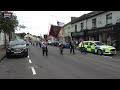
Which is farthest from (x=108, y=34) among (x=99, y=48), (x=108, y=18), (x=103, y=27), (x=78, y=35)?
(x=78, y=35)

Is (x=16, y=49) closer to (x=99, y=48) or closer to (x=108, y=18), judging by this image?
(x=99, y=48)

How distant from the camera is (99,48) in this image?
19.9 metres

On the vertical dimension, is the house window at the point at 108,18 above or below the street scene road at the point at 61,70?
above

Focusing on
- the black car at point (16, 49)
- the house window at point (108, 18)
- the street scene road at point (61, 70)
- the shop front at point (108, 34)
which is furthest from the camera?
the house window at point (108, 18)

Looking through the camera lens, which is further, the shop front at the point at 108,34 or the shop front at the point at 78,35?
the shop front at the point at 78,35

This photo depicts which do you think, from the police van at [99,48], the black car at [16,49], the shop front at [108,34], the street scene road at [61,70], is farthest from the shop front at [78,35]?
the street scene road at [61,70]

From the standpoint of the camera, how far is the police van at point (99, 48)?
755 inches

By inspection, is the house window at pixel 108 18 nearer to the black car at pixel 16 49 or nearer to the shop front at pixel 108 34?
the shop front at pixel 108 34

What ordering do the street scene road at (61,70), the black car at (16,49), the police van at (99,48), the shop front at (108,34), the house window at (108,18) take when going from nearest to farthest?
1. the street scene road at (61,70)
2. the black car at (16,49)
3. the police van at (99,48)
4. the shop front at (108,34)
5. the house window at (108,18)

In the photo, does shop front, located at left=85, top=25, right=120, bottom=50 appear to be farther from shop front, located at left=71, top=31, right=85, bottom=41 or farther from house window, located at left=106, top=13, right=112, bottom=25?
shop front, located at left=71, top=31, right=85, bottom=41

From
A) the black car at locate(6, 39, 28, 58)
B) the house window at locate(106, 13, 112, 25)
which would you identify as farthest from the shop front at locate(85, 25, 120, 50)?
the black car at locate(6, 39, 28, 58)

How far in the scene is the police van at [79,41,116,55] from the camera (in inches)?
755

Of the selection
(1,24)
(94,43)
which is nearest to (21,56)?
(94,43)
